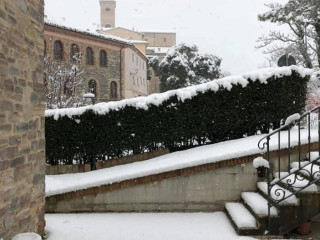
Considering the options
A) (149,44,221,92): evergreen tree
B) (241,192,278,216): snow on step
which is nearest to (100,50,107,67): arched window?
(149,44,221,92): evergreen tree

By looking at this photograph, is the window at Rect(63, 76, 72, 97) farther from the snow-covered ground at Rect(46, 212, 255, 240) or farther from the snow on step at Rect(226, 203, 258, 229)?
the snow on step at Rect(226, 203, 258, 229)

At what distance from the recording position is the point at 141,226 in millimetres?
5082

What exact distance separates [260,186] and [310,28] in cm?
1414

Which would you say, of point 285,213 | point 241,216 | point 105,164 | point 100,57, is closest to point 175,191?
point 241,216

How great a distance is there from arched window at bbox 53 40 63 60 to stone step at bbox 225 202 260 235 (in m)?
21.1

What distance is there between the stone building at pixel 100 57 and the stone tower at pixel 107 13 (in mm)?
40144

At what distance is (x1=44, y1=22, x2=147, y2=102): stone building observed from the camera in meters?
24.2

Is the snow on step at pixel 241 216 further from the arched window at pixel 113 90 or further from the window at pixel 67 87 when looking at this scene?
the arched window at pixel 113 90

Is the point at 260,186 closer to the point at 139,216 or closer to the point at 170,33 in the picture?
the point at 139,216

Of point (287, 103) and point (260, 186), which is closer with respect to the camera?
point (260, 186)

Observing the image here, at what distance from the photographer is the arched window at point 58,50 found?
23938 millimetres

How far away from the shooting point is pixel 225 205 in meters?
5.72

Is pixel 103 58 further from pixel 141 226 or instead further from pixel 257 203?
pixel 257 203

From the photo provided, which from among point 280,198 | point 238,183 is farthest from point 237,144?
point 280,198
